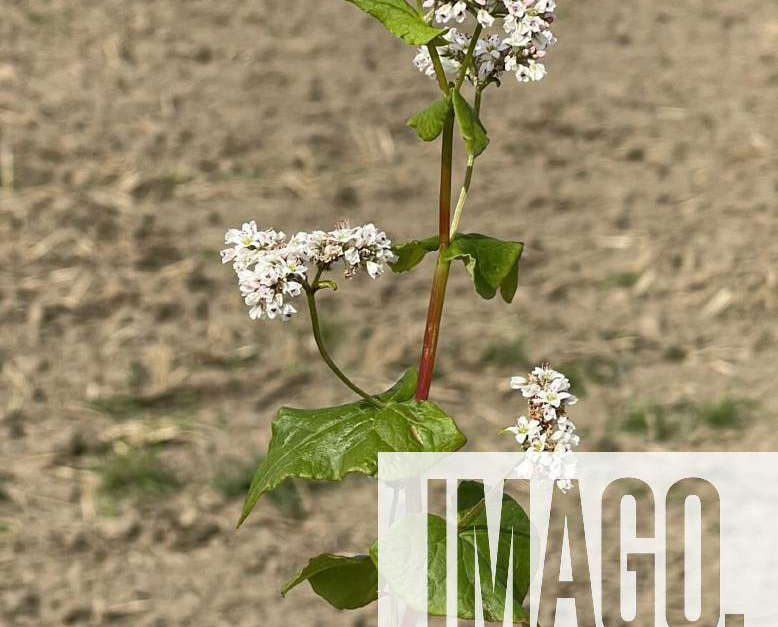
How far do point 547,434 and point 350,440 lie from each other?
0.57ft

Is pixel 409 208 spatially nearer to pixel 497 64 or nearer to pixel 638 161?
pixel 638 161

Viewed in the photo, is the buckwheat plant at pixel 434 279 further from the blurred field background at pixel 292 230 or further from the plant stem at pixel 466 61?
the blurred field background at pixel 292 230

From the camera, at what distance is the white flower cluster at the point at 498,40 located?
104cm

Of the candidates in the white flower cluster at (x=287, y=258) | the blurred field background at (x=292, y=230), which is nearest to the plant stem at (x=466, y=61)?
the white flower cluster at (x=287, y=258)

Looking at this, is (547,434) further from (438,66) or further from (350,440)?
(438,66)

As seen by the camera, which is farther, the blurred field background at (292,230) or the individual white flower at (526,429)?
the blurred field background at (292,230)

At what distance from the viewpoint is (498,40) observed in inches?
44.1

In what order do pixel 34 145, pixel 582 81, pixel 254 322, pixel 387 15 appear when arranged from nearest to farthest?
pixel 387 15
pixel 254 322
pixel 34 145
pixel 582 81

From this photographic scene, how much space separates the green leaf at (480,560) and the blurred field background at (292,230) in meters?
1.59

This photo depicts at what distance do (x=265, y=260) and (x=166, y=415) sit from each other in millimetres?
1921

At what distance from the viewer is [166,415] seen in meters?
2.93

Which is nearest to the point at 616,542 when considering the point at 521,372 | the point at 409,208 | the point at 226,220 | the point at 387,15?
the point at 521,372

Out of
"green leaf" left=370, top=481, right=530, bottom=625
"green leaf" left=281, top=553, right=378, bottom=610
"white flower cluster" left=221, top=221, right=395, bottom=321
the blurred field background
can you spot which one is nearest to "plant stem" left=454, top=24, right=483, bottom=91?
"white flower cluster" left=221, top=221, right=395, bottom=321

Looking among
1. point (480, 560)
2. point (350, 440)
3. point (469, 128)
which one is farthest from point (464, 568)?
point (469, 128)
